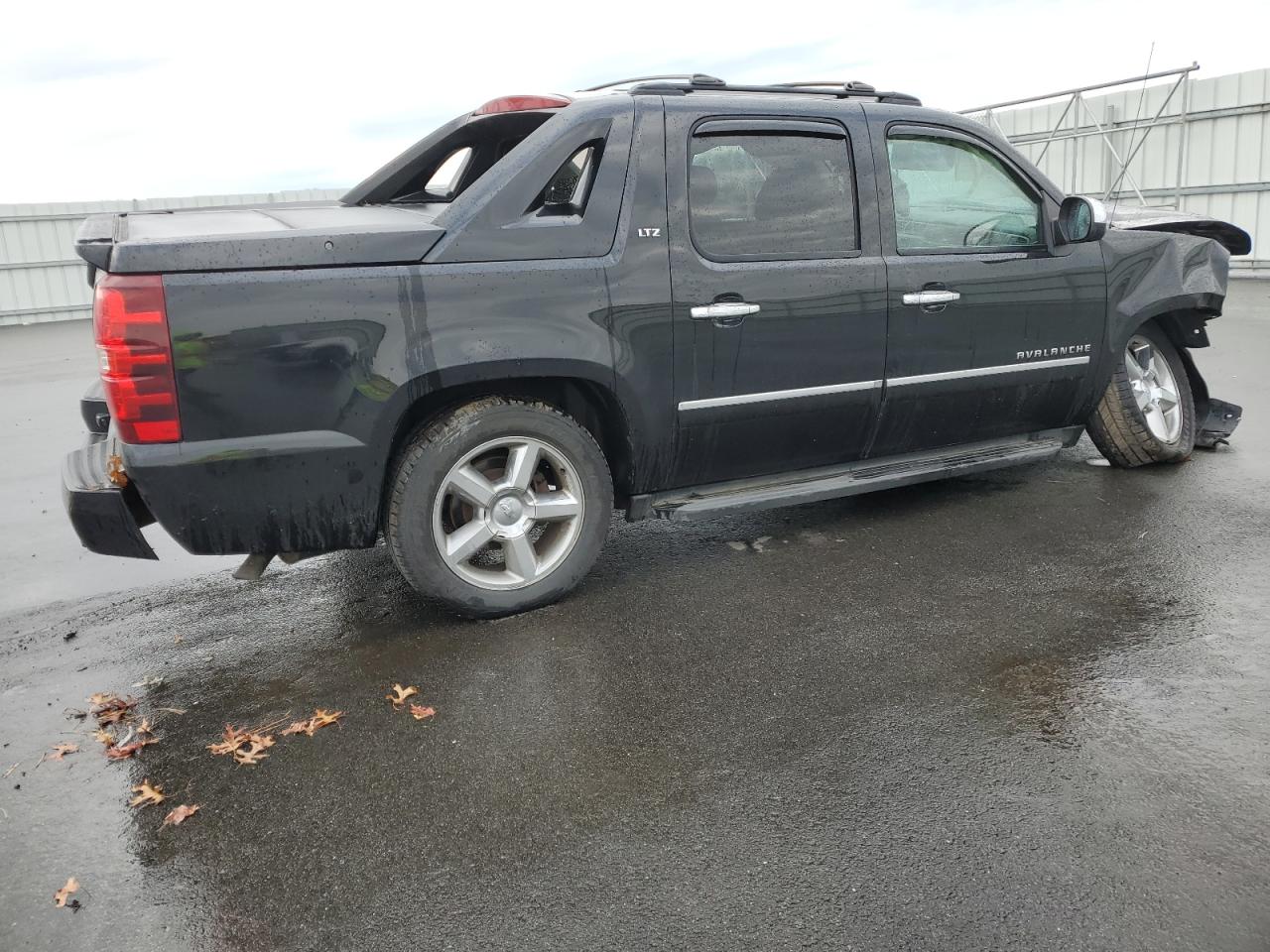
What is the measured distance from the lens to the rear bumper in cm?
345

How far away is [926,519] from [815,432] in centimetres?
98

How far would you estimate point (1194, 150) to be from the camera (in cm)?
1691

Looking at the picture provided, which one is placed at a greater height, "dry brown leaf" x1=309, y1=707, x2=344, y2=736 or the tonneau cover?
the tonneau cover

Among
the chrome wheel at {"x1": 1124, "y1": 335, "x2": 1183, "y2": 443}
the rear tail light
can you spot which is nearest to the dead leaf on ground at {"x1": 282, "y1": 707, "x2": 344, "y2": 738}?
the rear tail light

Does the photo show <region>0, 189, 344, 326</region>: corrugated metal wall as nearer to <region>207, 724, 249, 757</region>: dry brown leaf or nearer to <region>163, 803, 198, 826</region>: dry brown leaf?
<region>207, 724, 249, 757</region>: dry brown leaf

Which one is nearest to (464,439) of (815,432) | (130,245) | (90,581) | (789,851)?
(130,245)

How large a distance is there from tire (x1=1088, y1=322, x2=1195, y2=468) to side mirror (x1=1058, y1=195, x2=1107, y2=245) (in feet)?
2.56

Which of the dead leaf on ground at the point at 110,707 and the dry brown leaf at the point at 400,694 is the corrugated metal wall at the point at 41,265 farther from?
the dry brown leaf at the point at 400,694

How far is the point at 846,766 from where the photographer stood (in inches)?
112

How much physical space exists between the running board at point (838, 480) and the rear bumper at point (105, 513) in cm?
180

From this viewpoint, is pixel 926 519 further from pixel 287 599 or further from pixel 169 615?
pixel 169 615

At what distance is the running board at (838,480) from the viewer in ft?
13.9

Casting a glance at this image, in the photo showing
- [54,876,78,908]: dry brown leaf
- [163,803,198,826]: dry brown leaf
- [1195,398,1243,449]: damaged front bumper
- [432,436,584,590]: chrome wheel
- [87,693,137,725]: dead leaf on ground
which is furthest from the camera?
[1195,398,1243,449]: damaged front bumper

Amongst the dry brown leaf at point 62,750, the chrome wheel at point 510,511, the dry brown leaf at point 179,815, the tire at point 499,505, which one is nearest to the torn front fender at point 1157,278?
the tire at point 499,505
